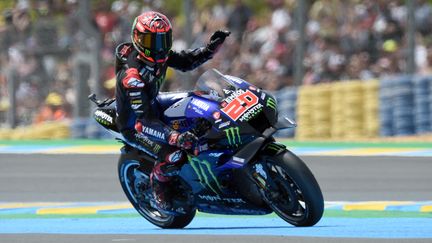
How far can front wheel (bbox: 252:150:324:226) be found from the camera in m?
7.72

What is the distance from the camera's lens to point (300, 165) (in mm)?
7742

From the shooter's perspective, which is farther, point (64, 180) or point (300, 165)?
point (64, 180)

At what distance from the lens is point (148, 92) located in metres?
8.41

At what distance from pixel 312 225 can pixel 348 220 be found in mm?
1046

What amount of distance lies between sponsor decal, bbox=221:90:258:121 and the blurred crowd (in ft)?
31.6

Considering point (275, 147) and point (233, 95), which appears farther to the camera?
point (233, 95)

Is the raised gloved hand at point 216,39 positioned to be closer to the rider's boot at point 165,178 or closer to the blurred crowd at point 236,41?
the rider's boot at point 165,178

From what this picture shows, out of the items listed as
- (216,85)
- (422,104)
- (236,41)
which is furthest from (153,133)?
(236,41)

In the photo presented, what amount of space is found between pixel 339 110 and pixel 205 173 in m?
10.3

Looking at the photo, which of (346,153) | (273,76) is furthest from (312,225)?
(273,76)

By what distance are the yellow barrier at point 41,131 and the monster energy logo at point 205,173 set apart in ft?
38.7

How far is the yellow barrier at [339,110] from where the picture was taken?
1773 cm

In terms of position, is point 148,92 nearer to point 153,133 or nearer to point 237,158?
point 153,133

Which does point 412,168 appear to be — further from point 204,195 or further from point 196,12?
point 196,12
